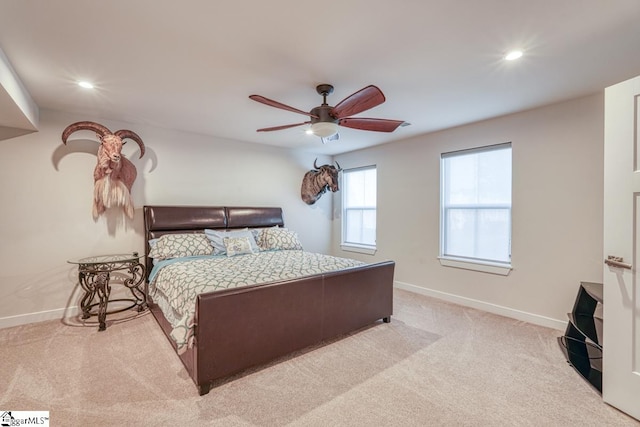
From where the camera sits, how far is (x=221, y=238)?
396 cm

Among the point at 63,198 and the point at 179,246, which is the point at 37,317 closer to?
the point at 63,198

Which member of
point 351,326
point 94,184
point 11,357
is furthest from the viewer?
point 94,184

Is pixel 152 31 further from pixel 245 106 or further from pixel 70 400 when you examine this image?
Answer: pixel 70 400

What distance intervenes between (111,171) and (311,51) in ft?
9.71

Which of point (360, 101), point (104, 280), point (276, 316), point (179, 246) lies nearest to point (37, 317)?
point (104, 280)

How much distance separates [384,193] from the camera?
5113 mm

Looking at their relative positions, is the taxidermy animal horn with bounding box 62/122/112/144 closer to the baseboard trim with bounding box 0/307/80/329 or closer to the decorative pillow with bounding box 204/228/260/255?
the decorative pillow with bounding box 204/228/260/255

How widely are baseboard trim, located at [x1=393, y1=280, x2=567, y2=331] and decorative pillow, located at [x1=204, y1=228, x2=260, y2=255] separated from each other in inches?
99.6

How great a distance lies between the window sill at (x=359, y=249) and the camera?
17.7 feet

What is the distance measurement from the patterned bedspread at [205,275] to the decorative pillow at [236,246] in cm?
12

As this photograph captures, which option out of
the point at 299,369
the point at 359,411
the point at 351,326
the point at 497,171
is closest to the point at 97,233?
the point at 299,369

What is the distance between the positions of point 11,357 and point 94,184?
1.99m

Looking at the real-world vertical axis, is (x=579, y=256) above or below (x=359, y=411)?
above

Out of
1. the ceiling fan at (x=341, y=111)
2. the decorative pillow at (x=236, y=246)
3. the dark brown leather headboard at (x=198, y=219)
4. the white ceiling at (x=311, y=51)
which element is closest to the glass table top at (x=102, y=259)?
the dark brown leather headboard at (x=198, y=219)
